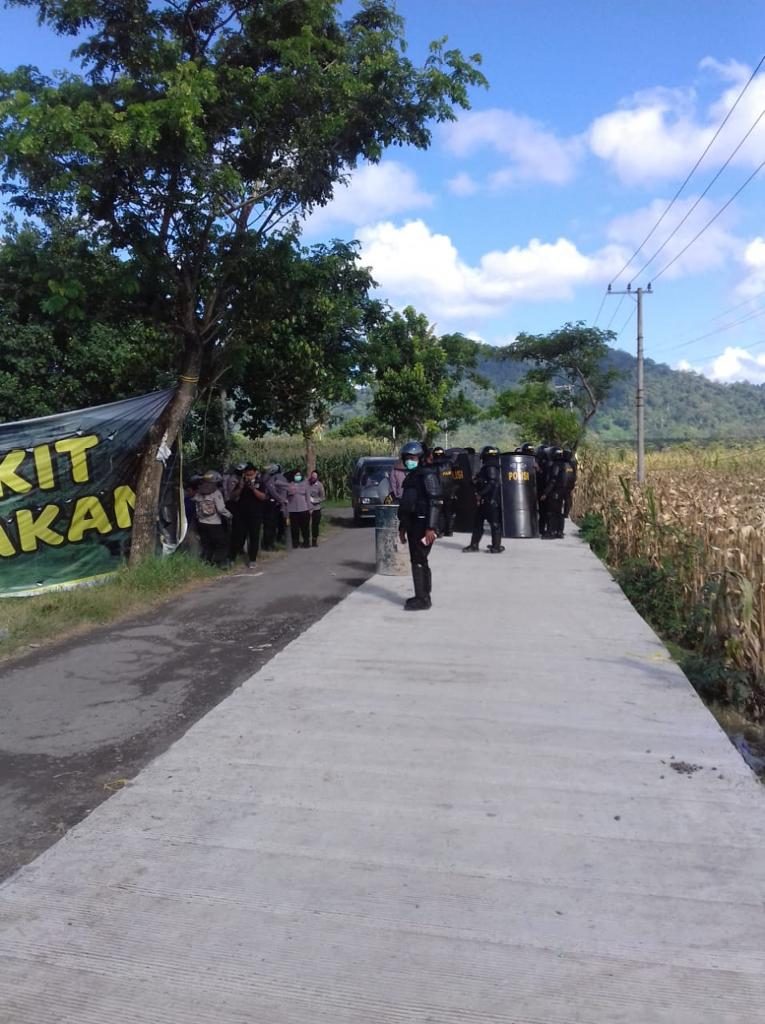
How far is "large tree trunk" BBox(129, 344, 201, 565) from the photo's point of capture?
1155cm

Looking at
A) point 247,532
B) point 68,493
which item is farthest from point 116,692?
point 247,532

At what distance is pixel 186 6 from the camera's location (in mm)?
11367

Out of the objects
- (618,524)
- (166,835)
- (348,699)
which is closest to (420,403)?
(618,524)

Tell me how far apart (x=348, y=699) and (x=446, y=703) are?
2.18ft

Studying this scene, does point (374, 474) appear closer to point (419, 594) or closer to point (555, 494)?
point (555, 494)

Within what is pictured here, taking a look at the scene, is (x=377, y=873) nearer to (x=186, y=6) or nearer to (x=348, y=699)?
(x=348, y=699)

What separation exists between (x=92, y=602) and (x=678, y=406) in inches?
5143

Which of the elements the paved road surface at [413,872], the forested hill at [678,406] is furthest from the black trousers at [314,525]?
the forested hill at [678,406]

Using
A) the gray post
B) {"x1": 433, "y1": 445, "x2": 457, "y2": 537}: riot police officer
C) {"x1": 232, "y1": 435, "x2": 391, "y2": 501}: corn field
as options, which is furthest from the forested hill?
{"x1": 433, "y1": 445, "x2": 457, "y2": 537}: riot police officer

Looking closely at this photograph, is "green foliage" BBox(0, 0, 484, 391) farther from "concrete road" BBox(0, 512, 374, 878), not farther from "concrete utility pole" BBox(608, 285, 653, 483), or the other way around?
"concrete utility pole" BBox(608, 285, 653, 483)

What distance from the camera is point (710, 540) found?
8977 mm

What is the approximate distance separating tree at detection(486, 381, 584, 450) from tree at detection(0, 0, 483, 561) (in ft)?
51.3

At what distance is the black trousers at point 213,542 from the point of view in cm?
1266

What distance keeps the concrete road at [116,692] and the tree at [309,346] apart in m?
4.54
